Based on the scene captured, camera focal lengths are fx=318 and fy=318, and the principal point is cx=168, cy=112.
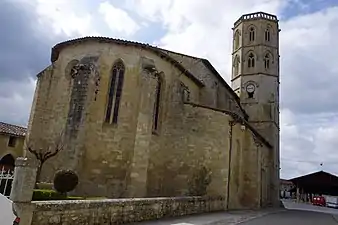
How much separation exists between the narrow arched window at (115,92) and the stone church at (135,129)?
2.3 inches

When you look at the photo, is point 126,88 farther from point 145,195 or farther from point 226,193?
point 226,193

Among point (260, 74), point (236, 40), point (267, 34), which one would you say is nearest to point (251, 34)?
point (267, 34)

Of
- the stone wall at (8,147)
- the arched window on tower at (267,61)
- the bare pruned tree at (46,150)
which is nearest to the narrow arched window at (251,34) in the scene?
the arched window on tower at (267,61)

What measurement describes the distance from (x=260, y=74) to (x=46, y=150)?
76.4ft

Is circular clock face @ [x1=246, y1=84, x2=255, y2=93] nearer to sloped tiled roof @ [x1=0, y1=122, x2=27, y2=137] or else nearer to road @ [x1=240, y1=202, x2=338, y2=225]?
road @ [x1=240, y1=202, x2=338, y2=225]

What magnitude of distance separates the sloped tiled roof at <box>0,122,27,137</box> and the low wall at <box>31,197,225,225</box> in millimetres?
20609

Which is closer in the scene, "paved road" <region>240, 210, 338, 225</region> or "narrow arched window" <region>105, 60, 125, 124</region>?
"paved road" <region>240, 210, 338, 225</region>

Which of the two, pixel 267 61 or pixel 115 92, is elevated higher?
pixel 267 61

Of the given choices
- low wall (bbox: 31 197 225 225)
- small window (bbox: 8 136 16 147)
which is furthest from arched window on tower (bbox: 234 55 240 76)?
small window (bbox: 8 136 16 147)

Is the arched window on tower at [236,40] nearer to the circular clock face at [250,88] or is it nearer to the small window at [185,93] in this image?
the circular clock face at [250,88]

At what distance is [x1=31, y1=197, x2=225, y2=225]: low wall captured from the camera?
7688 millimetres

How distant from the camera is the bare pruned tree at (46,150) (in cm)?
1730

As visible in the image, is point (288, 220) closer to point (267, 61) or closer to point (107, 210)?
point (107, 210)

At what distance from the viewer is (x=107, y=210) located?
31.1 feet
